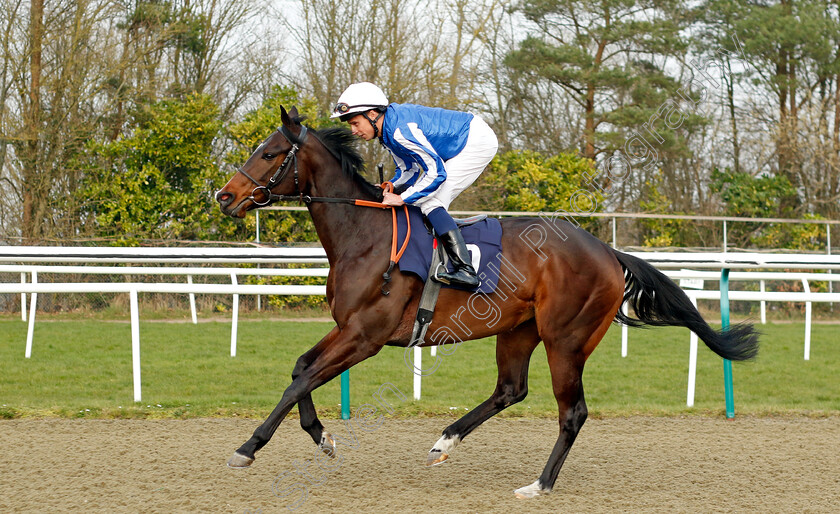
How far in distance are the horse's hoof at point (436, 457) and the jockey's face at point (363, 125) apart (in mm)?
1713

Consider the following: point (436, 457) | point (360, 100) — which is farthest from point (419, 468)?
point (360, 100)

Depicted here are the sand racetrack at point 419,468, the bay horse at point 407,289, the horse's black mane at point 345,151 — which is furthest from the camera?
the horse's black mane at point 345,151

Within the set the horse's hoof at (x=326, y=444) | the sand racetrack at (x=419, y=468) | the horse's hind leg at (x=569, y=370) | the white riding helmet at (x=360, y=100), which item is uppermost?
the white riding helmet at (x=360, y=100)

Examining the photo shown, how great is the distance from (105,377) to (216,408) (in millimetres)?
2215

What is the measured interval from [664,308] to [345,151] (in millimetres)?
2019

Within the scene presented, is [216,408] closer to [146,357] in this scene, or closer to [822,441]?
[146,357]

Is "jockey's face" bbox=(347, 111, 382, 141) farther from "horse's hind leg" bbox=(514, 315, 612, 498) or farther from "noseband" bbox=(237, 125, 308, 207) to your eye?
"horse's hind leg" bbox=(514, 315, 612, 498)

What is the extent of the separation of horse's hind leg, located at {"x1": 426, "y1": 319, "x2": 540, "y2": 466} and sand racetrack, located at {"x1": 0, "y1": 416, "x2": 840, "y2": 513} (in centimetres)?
18

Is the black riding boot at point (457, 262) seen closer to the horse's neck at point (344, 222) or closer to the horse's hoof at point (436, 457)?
the horse's neck at point (344, 222)

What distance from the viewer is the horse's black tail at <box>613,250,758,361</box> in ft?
15.2

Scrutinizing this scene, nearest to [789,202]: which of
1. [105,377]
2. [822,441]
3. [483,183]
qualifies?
[483,183]

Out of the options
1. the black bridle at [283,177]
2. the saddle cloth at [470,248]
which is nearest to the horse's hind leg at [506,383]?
the saddle cloth at [470,248]

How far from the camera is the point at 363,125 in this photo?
4.23 m

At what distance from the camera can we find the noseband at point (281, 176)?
13.5 feet
